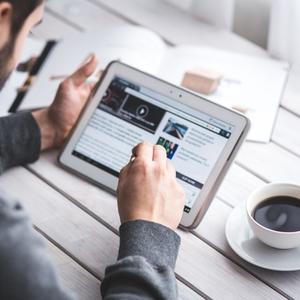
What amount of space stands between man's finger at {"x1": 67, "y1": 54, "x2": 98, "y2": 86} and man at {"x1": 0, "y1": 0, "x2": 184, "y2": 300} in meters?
0.11

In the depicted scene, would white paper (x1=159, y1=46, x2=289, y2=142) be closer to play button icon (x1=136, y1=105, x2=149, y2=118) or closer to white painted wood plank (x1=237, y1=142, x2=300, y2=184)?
white painted wood plank (x1=237, y1=142, x2=300, y2=184)

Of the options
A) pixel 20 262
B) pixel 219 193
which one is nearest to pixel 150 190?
pixel 219 193

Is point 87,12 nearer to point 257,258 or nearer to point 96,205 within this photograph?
point 96,205

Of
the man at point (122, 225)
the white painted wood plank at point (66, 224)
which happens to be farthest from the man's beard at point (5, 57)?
the white painted wood plank at point (66, 224)

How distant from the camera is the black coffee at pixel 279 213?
947 mm

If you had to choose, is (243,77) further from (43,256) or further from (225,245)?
(43,256)

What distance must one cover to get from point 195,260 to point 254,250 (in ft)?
0.26

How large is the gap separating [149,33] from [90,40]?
0.36ft

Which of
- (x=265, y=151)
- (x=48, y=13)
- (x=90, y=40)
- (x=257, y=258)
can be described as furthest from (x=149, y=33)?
(x=257, y=258)

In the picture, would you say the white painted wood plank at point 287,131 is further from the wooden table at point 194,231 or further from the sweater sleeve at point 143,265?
the sweater sleeve at point 143,265

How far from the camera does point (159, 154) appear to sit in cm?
98

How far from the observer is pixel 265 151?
44.8 inches

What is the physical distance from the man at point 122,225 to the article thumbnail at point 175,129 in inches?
2.1

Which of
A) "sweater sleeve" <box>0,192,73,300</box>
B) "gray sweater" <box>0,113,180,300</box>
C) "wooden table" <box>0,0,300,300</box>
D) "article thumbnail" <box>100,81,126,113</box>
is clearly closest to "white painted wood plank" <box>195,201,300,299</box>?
"wooden table" <box>0,0,300,300</box>
